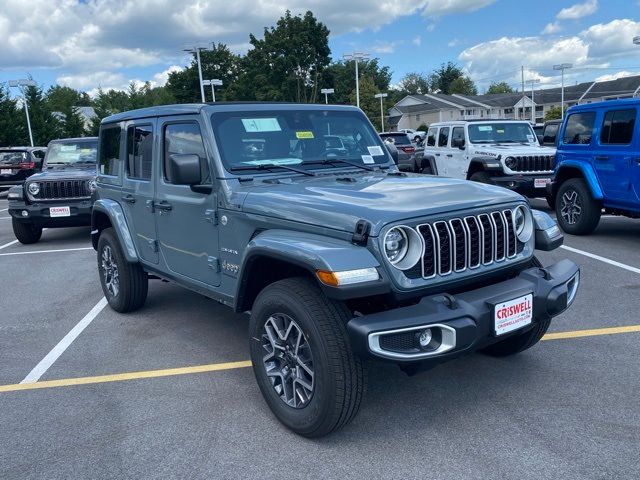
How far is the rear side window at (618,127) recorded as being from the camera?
308 inches

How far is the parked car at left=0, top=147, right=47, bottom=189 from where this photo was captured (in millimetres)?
19938

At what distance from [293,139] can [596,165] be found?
5.71 m

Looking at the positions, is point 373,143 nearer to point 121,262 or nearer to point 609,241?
point 121,262

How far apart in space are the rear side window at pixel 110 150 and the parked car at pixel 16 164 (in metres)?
15.5

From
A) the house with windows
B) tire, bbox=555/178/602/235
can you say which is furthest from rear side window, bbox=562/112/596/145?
the house with windows

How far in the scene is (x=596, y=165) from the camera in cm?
841

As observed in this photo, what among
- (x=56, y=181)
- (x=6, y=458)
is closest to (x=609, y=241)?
(x=6, y=458)

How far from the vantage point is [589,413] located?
11.5ft

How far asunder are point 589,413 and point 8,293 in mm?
6634

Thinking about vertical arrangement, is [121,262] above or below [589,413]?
above

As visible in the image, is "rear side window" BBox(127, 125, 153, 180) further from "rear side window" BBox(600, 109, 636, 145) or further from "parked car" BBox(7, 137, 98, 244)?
"rear side window" BBox(600, 109, 636, 145)

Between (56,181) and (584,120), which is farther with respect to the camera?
(56,181)

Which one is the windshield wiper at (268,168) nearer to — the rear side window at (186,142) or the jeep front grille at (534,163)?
the rear side window at (186,142)

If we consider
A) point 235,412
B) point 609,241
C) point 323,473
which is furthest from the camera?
point 609,241
